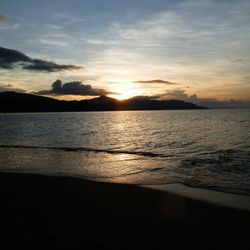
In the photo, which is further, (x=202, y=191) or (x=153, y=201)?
(x=202, y=191)

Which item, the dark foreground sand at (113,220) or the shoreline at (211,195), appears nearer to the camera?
the dark foreground sand at (113,220)

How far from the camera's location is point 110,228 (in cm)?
883

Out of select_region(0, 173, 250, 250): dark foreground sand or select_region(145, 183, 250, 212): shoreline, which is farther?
select_region(145, 183, 250, 212): shoreline

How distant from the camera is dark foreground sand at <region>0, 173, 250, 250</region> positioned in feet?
25.6

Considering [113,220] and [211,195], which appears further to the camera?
[211,195]

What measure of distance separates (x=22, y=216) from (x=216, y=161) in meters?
16.9

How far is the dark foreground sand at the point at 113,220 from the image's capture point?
7.80m

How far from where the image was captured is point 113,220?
31.2 feet

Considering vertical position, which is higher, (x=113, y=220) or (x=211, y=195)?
(x=113, y=220)

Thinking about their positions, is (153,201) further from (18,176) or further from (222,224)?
(18,176)

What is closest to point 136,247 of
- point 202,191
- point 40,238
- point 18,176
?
point 40,238

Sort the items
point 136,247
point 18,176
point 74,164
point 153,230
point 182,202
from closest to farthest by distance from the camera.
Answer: point 136,247 → point 153,230 → point 182,202 → point 18,176 → point 74,164

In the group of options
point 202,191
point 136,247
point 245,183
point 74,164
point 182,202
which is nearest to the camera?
point 136,247

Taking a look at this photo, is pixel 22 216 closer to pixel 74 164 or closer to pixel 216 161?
pixel 74 164
